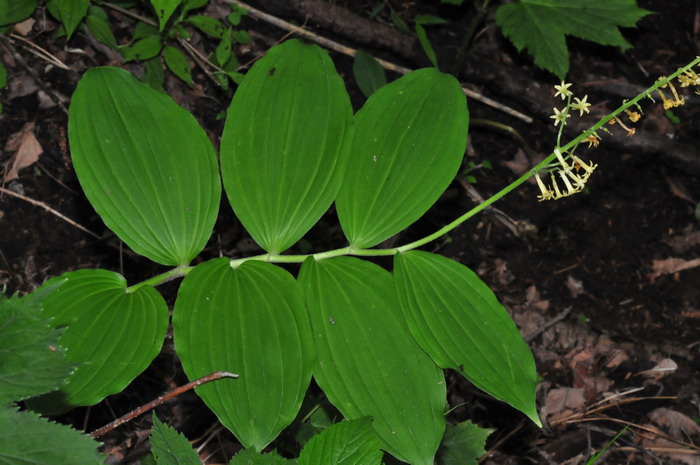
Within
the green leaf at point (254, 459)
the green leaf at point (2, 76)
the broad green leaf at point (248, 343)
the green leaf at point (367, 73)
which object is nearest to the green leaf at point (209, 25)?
the green leaf at point (367, 73)

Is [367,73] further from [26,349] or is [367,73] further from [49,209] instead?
[26,349]

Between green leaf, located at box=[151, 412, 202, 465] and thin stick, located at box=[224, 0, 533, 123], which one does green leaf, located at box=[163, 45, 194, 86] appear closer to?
thin stick, located at box=[224, 0, 533, 123]

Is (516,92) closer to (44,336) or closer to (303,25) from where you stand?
(303,25)

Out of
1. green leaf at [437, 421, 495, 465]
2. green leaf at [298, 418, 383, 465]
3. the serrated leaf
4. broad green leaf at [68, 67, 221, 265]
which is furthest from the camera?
green leaf at [437, 421, 495, 465]

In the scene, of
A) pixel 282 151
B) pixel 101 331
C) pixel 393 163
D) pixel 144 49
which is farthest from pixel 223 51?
pixel 101 331

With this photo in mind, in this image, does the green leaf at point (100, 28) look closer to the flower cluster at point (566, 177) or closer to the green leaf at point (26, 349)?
the green leaf at point (26, 349)

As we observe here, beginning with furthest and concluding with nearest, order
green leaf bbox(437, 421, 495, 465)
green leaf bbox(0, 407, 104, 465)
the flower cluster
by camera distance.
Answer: green leaf bbox(437, 421, 495, 465) < the flower cluster < green leaf bbox(0, 407, 104, 465)

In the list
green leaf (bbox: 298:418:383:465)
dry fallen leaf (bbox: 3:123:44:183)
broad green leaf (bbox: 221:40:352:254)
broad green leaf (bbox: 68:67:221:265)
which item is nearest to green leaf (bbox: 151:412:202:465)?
green leaf (bbox: 298:418:383:465)
